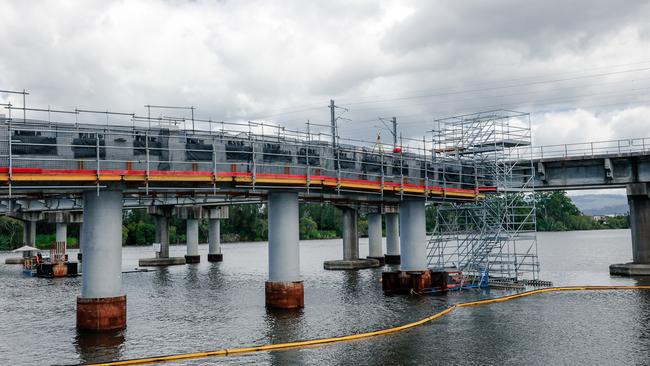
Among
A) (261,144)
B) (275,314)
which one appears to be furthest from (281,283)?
(261,144)

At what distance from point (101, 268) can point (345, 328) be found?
12.8 meters

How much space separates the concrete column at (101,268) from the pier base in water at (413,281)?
22.1 meters

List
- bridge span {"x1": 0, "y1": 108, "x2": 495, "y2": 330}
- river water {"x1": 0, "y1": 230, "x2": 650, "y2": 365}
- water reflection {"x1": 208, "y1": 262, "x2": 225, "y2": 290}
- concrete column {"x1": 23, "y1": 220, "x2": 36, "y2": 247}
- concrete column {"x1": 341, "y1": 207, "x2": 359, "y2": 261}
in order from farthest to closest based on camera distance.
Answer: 1. concrete column {"x1": 23, "y1": 220, "x2": 36, "y2": 247}
2. concrete column {"x1": 341, "y1": 207, "x2": 359, "y2": 261}
3. water reflection {"x1": 208, "y1": 262, "x2": 225, "y2": 290}
4. bridge span {"x1": 0, "y1": 108, "x2": 495, "y2": 330}
5. river water {"x1": 0, "y1": 230, "x2": 650, "y2": 365}

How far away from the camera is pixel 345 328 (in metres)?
30.7

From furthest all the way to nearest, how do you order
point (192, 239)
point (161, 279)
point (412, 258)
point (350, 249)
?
point (192, 239) → point (350, 249) → point (161, 279) → point (412, 258)

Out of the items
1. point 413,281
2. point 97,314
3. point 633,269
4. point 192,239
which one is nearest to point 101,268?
point 97,314

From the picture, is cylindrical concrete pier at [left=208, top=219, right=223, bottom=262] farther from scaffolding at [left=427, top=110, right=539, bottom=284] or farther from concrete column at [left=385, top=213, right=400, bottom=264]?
scaffolding at [left=427, top=110, right=539, bottom=284]

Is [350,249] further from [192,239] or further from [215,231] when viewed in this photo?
[215,231]

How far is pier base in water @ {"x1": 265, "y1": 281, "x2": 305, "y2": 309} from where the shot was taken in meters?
36.3

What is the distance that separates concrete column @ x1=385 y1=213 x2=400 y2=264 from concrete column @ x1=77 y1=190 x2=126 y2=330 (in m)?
56.3

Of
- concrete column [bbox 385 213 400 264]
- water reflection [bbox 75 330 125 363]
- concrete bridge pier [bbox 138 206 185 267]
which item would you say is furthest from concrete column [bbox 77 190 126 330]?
concrete column [bbox 385 213 400 264]

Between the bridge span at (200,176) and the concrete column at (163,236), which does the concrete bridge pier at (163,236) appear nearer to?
the concrete column at (163,236)

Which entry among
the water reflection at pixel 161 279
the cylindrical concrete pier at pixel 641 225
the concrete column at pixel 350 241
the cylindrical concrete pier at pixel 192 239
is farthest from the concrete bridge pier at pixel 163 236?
the cylindrical concrete pier at pixel 641 225

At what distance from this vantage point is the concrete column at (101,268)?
30.2 metres
